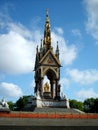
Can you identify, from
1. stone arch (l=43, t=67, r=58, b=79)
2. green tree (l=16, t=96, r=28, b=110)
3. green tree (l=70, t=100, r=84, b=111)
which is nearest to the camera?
stone arch (l=43, t=67, r=58, b=79)

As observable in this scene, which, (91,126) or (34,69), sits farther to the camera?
(34,69)

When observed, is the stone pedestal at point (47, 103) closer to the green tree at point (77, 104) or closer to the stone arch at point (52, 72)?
the stone arch at point (52, 72)

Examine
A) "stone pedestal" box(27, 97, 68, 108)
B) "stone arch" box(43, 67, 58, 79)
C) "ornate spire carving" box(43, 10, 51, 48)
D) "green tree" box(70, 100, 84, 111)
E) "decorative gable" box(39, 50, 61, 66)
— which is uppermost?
"ornate spire carving" box(43, 10, 51, 48)

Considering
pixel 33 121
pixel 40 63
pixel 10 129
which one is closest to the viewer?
pixel 10 129

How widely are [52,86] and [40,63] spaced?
13.3 feet

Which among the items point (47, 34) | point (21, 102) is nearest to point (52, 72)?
point (47, 34)

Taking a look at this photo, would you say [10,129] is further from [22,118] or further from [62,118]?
[62,118]

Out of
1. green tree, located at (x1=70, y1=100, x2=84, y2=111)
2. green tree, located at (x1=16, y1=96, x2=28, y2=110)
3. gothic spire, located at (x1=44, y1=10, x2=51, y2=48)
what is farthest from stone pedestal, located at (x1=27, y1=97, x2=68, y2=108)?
green tree, located at (x1=70, y1=100, x2=84, y2=111)

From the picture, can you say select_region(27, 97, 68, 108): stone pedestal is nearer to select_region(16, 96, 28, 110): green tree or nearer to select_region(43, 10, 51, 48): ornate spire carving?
select_region(43, 10, 51, 48): ornate spire carving

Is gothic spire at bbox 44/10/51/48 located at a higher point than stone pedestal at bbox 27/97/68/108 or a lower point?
higher

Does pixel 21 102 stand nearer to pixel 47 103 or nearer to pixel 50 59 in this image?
pixel 50 59

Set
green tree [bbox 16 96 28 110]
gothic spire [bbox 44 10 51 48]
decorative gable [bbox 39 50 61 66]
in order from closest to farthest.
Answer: decorative gable [bbox 39 50 61 66] → gothic spire [bbox 44 10 51 48] → green tree [bbox 16 96 28 110]

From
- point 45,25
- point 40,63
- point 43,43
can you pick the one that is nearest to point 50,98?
point 40,63

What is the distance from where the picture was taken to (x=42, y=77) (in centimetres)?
4409
